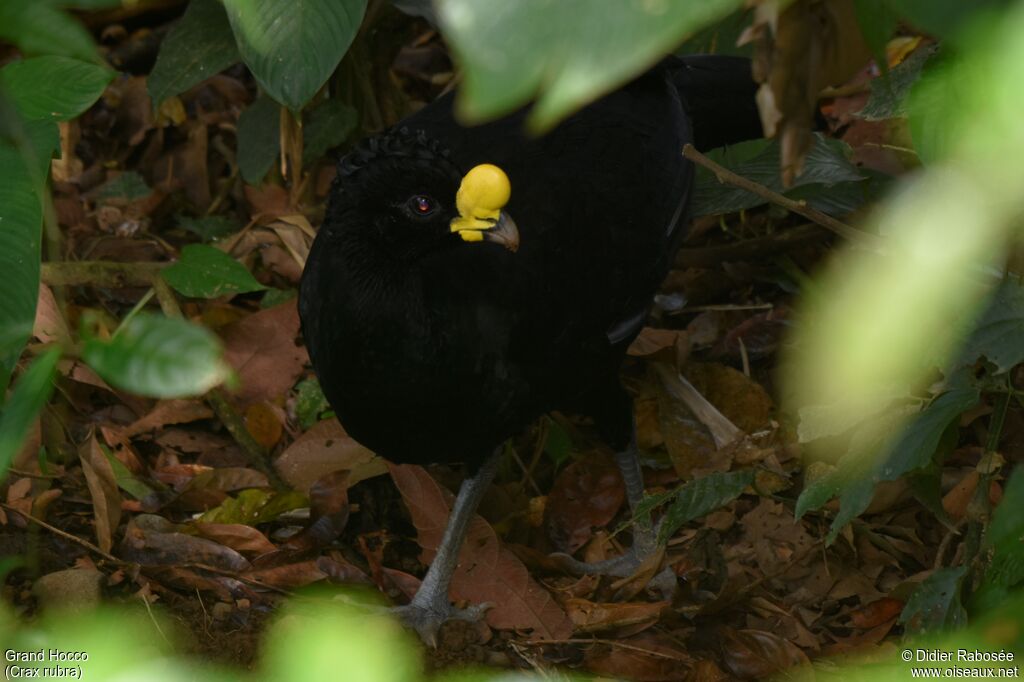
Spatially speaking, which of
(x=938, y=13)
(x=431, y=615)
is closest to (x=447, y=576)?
(x=431, y=615)

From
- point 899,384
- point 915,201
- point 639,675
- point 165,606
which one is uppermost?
point 915,201

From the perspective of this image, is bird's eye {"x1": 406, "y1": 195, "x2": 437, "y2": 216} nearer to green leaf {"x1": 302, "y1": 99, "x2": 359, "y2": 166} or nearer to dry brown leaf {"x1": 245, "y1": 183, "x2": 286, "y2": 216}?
green leaf {"x1": 302, "y1": 99, "x2": 359, "y2": 166}

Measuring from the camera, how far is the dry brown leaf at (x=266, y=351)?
3.95 metres

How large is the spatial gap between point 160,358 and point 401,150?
191cm

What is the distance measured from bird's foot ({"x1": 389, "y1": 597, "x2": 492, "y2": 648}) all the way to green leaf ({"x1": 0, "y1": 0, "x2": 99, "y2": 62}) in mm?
2282

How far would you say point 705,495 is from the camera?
286cm

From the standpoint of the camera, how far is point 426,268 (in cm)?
302

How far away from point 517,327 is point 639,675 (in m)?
0.91

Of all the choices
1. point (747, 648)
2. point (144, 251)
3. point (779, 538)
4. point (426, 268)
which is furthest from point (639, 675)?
point (144, 251)

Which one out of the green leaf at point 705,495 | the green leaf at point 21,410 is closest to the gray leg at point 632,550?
the green leaf at point 705,495

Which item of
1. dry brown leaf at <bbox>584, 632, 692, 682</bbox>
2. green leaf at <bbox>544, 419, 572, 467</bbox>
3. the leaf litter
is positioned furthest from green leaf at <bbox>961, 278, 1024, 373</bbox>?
green leaf at <bbox>544, 419, 572, 467</bbox>

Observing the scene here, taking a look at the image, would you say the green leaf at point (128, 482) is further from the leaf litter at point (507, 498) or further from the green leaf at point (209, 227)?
the green leaf at point (209, 227)

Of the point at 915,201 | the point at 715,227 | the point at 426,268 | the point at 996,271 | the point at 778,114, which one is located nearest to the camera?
the point at 778,114

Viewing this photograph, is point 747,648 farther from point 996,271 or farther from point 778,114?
point 778,114
